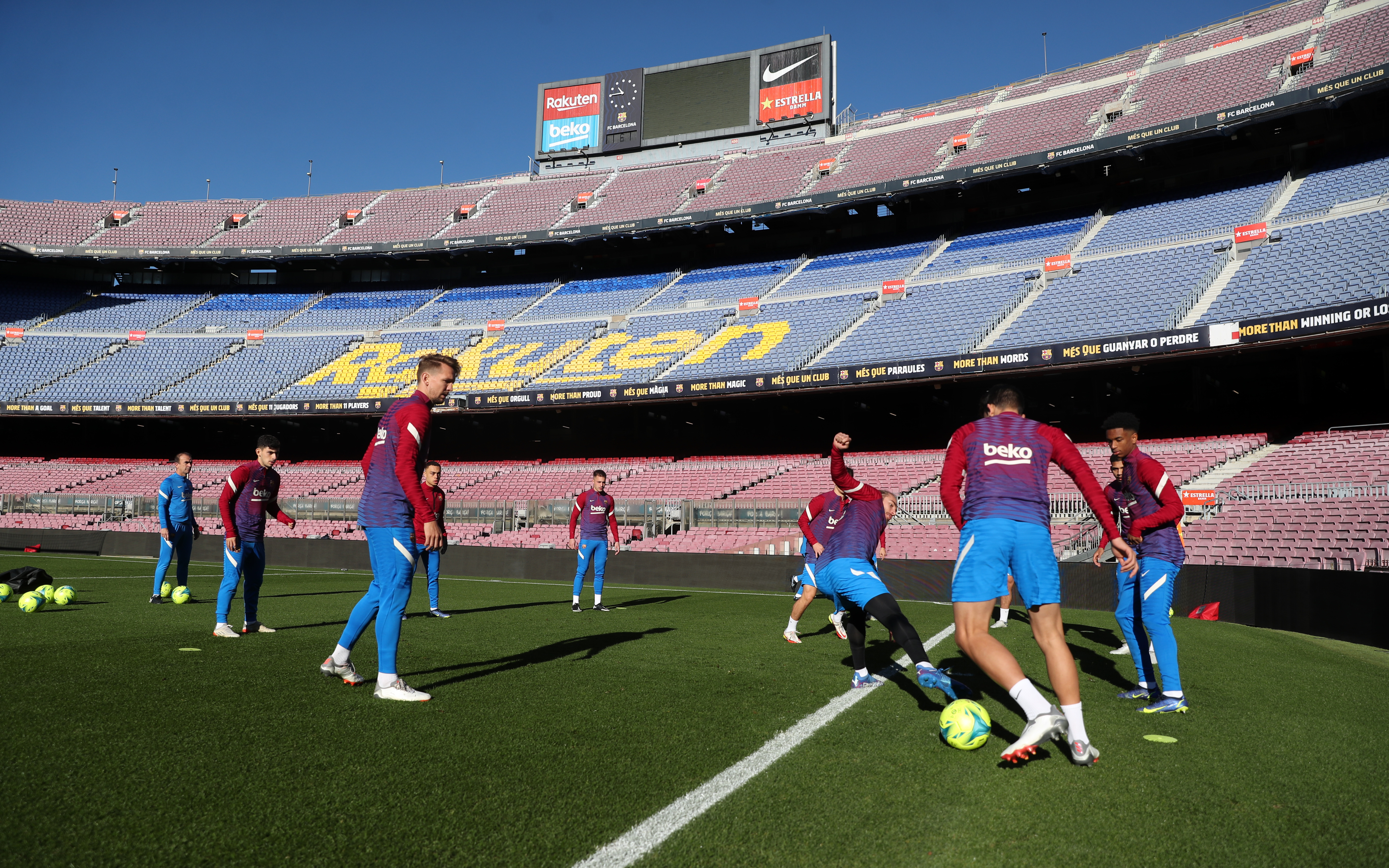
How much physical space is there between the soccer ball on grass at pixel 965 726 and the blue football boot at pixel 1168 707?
1.95 metres

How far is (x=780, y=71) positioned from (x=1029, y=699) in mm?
44385

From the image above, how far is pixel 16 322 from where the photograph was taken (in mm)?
41844

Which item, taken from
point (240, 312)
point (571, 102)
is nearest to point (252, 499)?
point (240, 312)

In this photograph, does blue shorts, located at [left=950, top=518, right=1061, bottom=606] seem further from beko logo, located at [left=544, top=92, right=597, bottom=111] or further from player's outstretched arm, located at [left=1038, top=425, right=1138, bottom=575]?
beko logo, located at [left=544, top=92, right=597, bottom=111]

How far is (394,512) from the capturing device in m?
5.65

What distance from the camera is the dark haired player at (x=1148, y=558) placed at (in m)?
6.17

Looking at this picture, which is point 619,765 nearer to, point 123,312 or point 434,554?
point 434,554

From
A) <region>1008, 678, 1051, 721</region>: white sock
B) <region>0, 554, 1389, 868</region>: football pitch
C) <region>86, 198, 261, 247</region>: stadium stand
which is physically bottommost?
<region>0, 554, 1389, 868</region>: football pitch

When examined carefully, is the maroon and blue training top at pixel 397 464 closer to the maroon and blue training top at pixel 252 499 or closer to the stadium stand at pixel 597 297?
the maroon and blue training top at pixel 252 499

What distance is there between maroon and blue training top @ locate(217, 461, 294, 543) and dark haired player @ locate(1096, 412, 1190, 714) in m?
8.33

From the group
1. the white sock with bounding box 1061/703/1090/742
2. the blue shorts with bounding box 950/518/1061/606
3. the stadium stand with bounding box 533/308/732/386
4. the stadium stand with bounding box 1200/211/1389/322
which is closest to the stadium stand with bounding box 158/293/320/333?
the stadium stand with bounding box 533/308/732/386

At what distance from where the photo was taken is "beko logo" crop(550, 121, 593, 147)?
155 ft

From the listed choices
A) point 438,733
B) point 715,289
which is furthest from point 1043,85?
point 438,733

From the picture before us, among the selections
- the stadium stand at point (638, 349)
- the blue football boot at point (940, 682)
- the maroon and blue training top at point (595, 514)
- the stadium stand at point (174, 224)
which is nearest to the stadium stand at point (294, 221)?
the stadium stand at point (174, 224)
